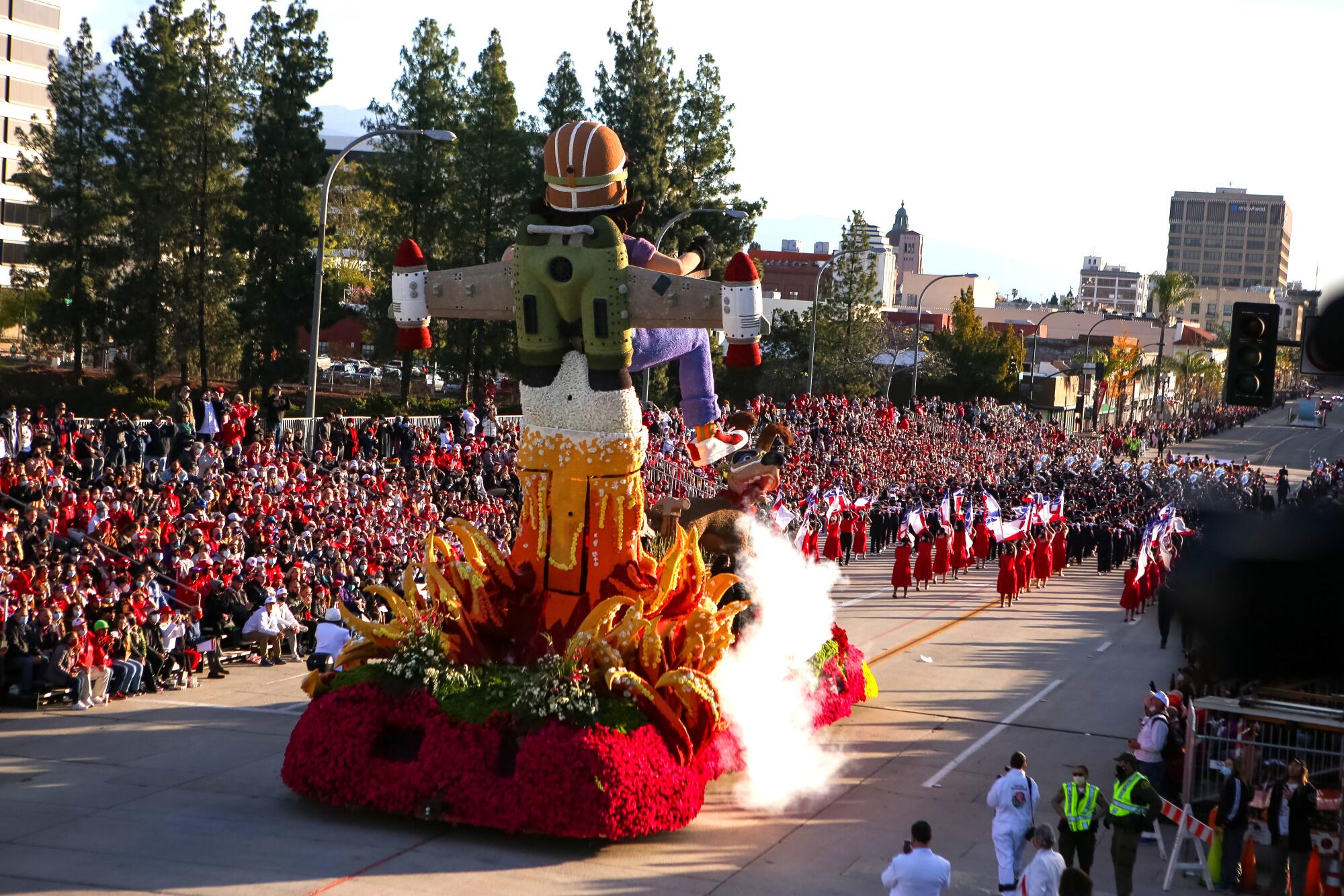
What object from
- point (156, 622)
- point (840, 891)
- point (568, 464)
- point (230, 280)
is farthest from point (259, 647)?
point (230, 280)

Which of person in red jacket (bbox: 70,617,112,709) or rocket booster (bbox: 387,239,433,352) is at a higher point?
rocket booster (bbox: 387,239,433,352)

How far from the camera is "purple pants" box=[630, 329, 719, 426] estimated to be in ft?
50.3

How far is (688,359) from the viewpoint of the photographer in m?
15.8

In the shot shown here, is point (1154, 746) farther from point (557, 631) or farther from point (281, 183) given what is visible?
point (281, 183)

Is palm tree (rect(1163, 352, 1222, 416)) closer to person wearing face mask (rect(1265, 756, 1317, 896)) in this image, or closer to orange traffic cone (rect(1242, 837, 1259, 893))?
person wearing face mask (rect(1265, 756, 1317, 896))

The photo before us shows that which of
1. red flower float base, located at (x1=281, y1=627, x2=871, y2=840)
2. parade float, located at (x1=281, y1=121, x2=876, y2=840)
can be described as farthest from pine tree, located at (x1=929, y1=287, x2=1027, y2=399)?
red flower float base, located at (x1=281, y1=627, x2=871, y2=840)

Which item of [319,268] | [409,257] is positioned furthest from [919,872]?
[319,268]

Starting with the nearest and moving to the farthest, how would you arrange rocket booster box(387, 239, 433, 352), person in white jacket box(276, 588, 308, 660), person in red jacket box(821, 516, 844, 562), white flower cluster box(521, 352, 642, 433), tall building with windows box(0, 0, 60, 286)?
white flower cluster box(521, 352, 642, 433) → rocket booster box(387, 239, 433, 352) → person in white jacket box(276, 588, 308, 660) → person in red jacket box(821, 516, 844, 562) → tall building with windows box(0, 0, 60, 286)

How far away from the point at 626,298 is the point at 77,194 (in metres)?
34.1

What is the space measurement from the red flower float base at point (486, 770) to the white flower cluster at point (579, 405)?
3.10m

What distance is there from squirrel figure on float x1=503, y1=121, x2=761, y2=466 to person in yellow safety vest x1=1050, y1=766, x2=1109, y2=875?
16.7ft

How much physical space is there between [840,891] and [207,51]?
3723 centimetres

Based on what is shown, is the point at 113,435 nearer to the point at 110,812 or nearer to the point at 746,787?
the point at 110,812

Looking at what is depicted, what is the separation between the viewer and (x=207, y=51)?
42.2 m
